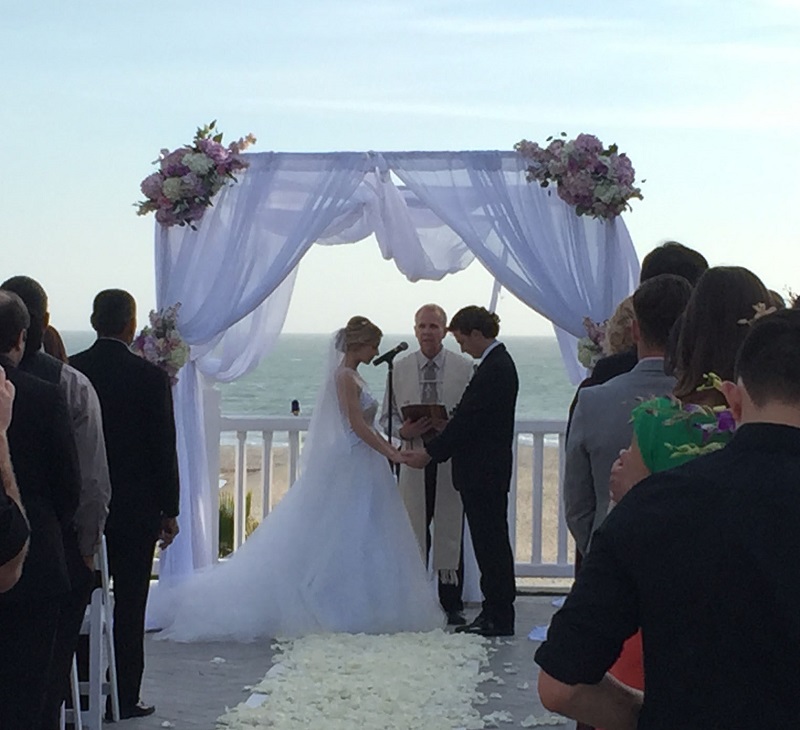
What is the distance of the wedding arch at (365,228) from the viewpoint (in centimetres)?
730

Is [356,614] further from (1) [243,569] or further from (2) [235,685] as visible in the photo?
(2) [235,685]

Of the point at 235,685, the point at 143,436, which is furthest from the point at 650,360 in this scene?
the point at 235,685

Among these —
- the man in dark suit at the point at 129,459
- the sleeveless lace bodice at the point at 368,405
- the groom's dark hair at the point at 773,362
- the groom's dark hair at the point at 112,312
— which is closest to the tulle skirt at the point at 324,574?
the sleeveless lace bodice at the point at 368,405

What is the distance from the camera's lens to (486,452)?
6859 millimetres

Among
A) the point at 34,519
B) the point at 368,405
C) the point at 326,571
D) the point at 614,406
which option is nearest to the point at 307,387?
the point at 368,405

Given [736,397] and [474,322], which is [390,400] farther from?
[736,397]

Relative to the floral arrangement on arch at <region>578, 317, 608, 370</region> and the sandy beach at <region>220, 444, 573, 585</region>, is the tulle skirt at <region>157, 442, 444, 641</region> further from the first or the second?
the sandy beach at <region>220, 444, 573, 585</region>

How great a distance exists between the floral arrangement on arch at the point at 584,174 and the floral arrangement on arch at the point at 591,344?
58cm

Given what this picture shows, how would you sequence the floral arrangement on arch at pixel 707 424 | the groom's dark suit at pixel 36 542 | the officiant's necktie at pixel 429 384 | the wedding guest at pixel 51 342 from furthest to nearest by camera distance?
the officiant's necktie at pixel 429 384 < the wedding guest at pixel 51 342 < the groom's dark suit at pixel 36 542 < the floral arrangement on arch at pixel 707 424

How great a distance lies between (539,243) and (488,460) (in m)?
1.27

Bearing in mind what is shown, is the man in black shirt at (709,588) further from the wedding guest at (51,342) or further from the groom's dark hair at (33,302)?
the wedding guest at (51,342)

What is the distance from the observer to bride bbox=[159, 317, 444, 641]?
6.85 m

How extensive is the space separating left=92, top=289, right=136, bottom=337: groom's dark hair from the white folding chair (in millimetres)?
818

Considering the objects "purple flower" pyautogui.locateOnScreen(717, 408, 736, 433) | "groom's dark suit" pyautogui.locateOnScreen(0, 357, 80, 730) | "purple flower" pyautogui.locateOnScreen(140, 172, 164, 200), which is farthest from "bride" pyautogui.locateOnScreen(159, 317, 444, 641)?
"purple flower" pyautogui.locateOnScreen(717, 408, 736, 433)
